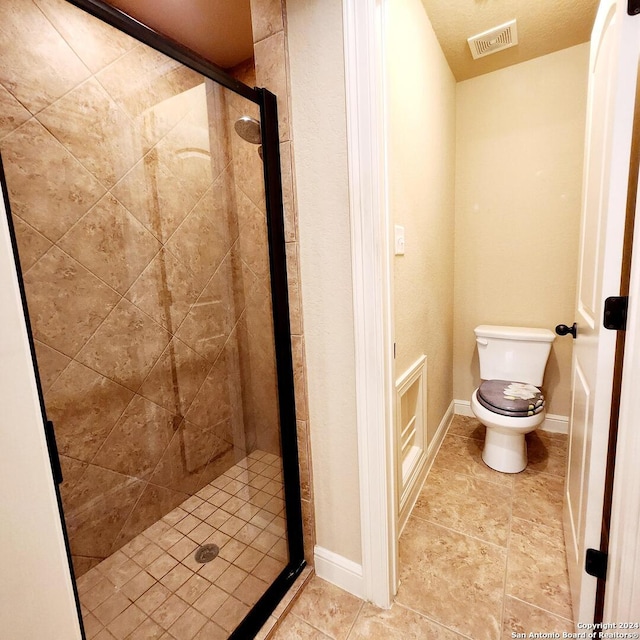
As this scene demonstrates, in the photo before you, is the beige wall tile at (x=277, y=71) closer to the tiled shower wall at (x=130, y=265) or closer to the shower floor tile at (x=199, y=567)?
the tiled shower wall at (x=130, y=265)

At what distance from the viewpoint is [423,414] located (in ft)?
5.87

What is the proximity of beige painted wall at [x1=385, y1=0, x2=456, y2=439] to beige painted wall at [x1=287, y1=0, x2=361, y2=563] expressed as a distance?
18cm

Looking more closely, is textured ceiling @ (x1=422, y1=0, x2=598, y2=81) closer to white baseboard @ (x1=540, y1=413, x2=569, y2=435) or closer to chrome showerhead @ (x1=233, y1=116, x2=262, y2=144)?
chrome showerhead @ (x1=233, y1=116, x2=262, y2=144)

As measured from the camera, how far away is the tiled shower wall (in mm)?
972

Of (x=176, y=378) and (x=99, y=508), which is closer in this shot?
(x=99, y=508)

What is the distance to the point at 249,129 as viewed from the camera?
1.09 metres

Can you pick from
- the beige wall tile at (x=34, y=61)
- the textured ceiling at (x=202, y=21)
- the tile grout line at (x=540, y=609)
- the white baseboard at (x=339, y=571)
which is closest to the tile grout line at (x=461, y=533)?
the tile grout line at (x=540, y=609)

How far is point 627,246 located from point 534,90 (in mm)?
1802

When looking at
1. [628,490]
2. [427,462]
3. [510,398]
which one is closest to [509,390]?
[510,398]

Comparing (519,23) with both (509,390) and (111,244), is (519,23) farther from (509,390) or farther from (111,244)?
(111,244)

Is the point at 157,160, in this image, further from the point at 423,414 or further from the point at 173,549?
the point at 423,414

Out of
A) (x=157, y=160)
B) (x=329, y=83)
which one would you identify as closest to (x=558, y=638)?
(x=329, y=83)

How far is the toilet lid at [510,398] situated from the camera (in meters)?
1.71

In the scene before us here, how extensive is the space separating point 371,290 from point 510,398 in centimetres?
132
